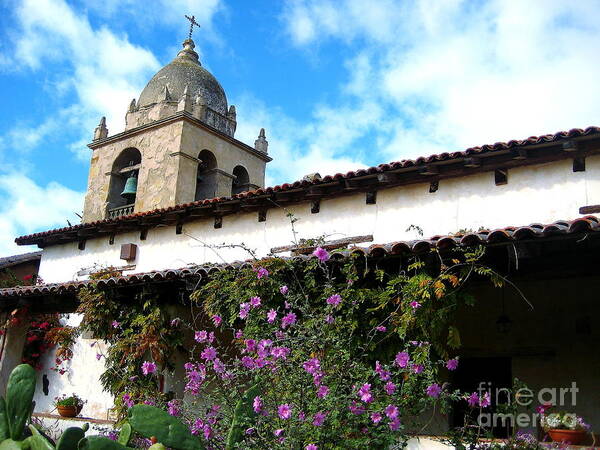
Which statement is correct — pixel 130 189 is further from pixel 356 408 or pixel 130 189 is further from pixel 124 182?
pixel 356 408

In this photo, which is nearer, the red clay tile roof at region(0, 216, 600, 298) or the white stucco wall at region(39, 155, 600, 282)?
the red clay tile roof at region(0, 216, 600, 298)

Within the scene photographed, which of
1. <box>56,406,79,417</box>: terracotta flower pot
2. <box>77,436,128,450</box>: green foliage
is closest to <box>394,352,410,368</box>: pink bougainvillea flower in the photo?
<box>77,436,128,450</box>: green foliage

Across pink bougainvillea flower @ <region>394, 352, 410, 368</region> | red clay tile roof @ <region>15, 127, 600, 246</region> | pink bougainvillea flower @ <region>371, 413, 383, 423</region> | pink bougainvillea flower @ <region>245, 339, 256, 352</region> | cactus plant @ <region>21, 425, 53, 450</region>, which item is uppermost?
red clay tile roof @ <region>15, 127, 600, 246</region>

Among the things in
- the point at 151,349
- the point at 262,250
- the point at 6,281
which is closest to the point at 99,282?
the point at 151,349

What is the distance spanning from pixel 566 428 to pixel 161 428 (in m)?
4.38

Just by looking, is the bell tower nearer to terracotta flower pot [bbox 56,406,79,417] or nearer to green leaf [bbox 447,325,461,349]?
terracotta flower pot [bbox 56,406,79,417]

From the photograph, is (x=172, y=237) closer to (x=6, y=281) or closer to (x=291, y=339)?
(x=6, y=281)

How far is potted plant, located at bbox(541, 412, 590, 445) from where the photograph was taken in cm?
632

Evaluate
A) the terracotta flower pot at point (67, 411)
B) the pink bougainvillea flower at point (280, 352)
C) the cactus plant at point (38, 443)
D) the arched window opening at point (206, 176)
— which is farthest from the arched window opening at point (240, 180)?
the cactus plant at point (38, 443)

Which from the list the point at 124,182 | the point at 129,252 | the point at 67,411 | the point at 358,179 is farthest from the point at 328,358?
the point at 124,182

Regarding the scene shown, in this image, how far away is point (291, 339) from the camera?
5129 millimetres

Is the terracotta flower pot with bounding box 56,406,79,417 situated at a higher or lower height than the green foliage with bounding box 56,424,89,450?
lower

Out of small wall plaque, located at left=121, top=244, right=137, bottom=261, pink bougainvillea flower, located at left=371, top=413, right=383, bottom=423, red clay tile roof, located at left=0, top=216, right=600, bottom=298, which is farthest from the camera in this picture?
small wall plaque, located at left=121, top=244, right=137, bottom=261

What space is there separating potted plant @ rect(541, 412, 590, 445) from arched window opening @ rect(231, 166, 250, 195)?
483 inches
